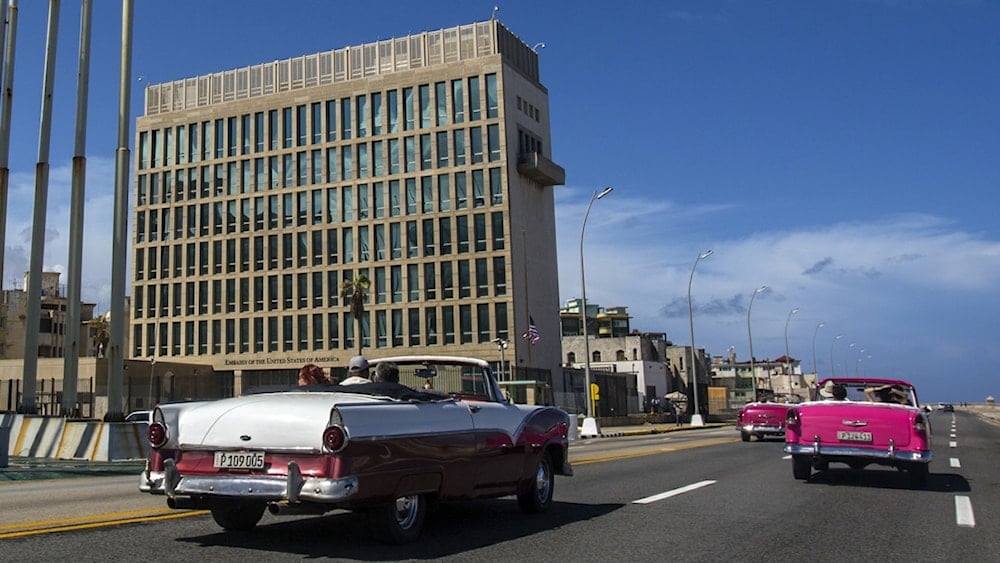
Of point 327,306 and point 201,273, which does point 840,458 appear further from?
point 201,273

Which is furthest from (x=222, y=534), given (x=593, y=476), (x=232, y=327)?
(x=232, y=327)

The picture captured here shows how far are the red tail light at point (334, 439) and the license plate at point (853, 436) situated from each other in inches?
327

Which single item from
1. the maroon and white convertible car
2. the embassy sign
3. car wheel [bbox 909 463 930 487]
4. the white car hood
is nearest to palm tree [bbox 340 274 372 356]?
the embassy sign

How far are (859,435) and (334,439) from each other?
843cm

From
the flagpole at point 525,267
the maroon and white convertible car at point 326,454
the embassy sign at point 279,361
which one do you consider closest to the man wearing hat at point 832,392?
the maroon and white convertible car at point 326,454

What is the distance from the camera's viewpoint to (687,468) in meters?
15.4

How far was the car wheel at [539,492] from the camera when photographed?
8.70 m

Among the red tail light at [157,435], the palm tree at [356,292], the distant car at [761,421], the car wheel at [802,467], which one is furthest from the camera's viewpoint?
the palm tree at [356,292]

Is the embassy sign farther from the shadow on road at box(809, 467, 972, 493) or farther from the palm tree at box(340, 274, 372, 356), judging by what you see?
the shadow on road at box(809, 467, 972, 493)

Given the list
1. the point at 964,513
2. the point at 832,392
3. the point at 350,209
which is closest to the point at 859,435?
the point at 832,392

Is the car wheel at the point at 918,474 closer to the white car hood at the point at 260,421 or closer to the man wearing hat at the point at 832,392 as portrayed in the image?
the man wearing hat at the point at 832,392

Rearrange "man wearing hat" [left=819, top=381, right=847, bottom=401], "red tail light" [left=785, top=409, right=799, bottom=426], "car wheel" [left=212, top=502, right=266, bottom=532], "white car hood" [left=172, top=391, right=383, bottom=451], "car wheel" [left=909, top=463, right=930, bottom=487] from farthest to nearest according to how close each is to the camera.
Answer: "man wearing hat" [left=819, top=381, right=847, bottom=401] → "red tail light" [left=785, top=409, right=799, bottom=426] → "car wheel" [left=909, top=463, right=930, bottom=487] → "car wheel" [left=212, top=502, right=266, bottom=532] → "white car hood" [left=172, top=391, right=383, bottom=451]

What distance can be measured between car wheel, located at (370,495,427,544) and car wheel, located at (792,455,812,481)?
7.54 meters

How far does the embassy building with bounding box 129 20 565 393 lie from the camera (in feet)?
225
